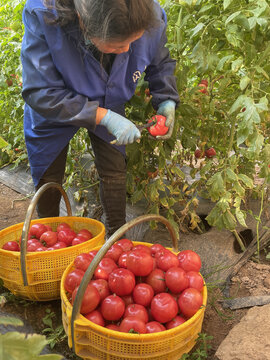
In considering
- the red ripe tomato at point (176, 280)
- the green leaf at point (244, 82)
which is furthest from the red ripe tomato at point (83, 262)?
the green leaf at point (244, 82)

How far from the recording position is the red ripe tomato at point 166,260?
1.50 m

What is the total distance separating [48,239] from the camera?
1.79 metres

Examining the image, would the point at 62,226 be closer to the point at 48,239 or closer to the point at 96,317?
the point at 48,239

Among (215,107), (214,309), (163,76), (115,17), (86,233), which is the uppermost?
(115,17)

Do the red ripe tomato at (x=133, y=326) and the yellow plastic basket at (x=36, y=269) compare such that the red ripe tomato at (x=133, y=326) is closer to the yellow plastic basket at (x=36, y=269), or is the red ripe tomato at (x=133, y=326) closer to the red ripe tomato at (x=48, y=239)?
the yellow plastic basket at (x=36, y=269)

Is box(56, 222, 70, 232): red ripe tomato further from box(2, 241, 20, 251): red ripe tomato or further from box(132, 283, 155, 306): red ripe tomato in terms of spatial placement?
box(132, 283, 155, 306): red ripe tomato

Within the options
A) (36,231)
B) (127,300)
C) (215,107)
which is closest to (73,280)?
(127,300)

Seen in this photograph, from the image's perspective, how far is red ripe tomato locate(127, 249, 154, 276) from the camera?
144 cm

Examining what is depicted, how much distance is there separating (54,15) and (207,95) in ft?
2.98

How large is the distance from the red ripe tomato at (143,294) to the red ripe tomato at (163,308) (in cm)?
3

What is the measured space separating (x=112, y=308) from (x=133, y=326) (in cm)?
11

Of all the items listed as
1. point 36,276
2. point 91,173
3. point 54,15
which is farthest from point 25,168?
point 54,15

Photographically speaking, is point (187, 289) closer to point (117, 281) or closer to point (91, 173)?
point (117, 281)

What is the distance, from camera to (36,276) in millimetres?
1609
